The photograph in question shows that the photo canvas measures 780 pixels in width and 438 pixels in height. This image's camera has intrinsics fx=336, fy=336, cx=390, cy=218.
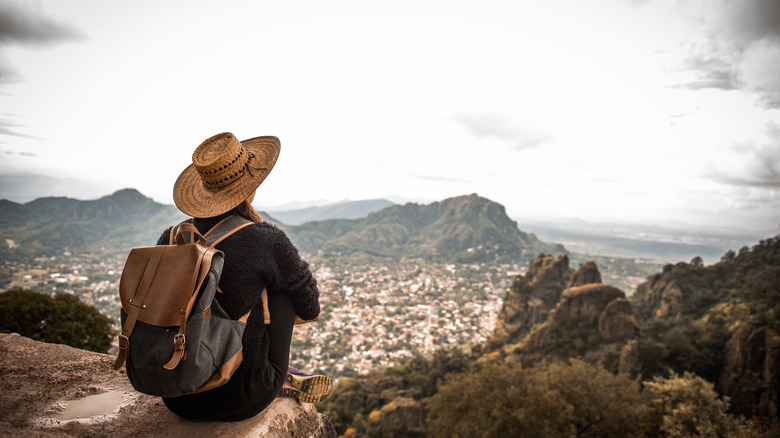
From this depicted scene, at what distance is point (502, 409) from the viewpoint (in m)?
11.1

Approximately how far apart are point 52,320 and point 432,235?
105 metres

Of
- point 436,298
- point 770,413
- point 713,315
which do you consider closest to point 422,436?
point 770,413

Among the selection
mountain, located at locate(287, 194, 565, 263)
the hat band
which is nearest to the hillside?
the hat band

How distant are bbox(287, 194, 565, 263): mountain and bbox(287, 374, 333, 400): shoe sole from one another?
91251 millimetres

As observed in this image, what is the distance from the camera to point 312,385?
265 centimetres

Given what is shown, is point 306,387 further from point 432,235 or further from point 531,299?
point 432,235

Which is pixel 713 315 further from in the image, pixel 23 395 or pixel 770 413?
pixel 23 395

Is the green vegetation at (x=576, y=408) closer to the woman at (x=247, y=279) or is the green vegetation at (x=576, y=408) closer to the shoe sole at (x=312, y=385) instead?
the shoe sole at (x=312, y=385)

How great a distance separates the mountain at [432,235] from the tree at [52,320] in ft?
280

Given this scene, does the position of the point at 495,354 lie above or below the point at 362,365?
above

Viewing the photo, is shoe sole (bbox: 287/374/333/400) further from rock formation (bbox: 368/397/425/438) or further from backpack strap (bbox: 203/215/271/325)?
rock formation (bbox: 368/397/425/438)

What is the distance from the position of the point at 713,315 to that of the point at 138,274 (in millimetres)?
30338

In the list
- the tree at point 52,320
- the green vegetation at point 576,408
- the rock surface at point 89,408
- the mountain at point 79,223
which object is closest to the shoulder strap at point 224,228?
the rock surface at point 89,408

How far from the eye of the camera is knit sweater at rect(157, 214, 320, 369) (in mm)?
1891
